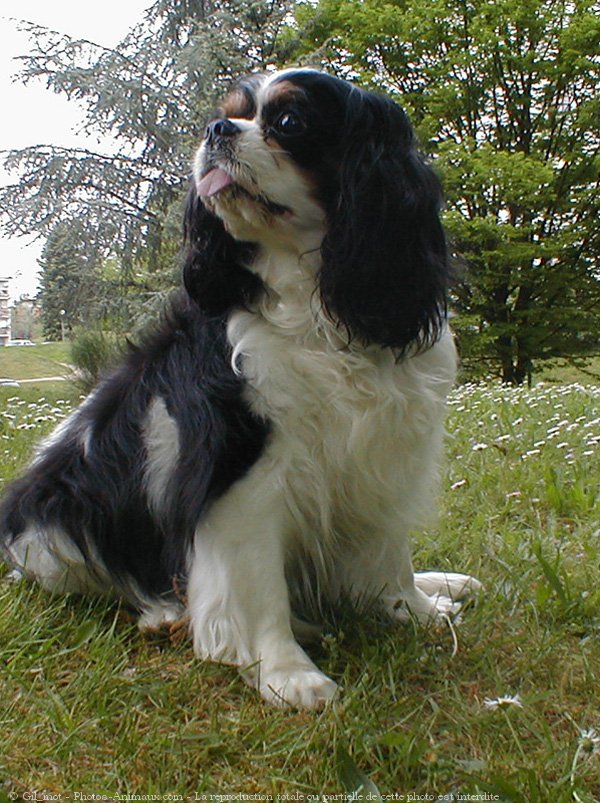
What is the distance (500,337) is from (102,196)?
7465 millimetres

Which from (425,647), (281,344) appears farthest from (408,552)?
(281,344)

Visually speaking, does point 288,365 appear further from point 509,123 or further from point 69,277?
point 509,123

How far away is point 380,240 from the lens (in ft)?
6.98

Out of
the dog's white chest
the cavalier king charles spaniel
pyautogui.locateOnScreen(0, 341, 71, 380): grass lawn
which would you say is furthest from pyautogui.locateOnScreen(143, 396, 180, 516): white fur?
pyautogui.locateOnScreen(0, 341, 71, 380): grass lawn

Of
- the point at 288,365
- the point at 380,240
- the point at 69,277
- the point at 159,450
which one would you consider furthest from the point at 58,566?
the point at 69,277

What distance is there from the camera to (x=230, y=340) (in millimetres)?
2162

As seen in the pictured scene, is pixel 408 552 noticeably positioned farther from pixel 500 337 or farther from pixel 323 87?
pixel 500 337

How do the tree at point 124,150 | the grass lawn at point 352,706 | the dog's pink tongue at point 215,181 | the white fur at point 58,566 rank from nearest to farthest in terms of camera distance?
the grass lawn at point 352,706 < the dog's pink tongue at point 215,181 < the white fur at point 58,566 < the tree at point 124,150

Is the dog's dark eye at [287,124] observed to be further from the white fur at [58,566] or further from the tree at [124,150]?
the tree at [124,150]

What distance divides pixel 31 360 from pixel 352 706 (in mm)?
12425

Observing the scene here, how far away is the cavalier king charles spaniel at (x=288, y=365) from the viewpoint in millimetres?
2080

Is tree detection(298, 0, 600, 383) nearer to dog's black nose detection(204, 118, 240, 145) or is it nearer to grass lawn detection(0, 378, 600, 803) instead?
grass lawn detection(0, 378, 600, 803)

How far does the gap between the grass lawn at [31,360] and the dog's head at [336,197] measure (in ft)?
29.5

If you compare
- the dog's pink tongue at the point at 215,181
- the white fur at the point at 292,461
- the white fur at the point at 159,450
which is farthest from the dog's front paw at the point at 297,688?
the dog's pink tongue at the point at 215,181
